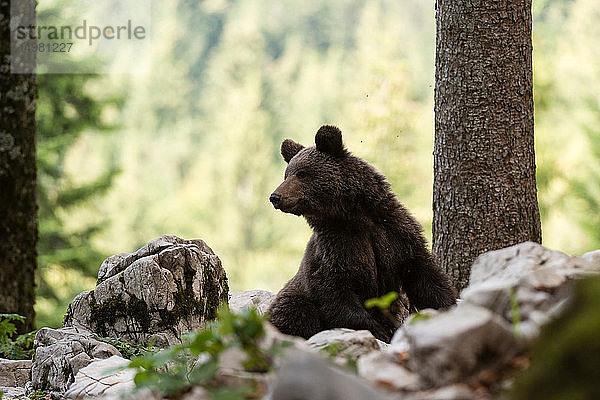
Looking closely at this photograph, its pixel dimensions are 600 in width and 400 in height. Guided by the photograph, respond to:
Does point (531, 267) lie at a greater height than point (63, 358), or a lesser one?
greater

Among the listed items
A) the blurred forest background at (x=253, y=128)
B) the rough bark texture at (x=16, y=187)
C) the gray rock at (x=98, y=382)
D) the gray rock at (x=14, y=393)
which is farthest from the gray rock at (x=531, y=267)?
the rough bark texture at (x=16, y=187)

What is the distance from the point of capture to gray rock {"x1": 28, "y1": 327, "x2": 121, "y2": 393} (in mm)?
3957

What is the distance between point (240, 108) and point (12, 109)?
17963 mm

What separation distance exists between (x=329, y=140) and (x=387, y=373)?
1950mm

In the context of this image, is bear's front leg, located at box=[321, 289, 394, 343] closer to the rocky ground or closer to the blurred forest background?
the rocky ground

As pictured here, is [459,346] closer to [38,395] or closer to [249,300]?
[38,395]

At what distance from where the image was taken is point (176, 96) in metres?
41.9

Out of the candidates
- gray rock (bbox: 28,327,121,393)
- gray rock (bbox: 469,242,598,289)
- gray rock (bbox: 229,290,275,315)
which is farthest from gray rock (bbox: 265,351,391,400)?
gray rock (bbox: 229,290,275,315)

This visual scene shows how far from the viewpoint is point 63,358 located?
4.00 meters

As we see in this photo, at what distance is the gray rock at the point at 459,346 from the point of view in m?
1.83

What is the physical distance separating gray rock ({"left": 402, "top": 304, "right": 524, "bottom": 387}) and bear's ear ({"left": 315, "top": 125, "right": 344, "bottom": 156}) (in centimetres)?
197

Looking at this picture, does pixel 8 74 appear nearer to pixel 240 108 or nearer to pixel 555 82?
pixel 555 82

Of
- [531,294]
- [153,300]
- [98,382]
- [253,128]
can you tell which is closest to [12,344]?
[153,300]

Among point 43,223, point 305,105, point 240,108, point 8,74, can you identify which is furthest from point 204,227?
Result: point 8,74
